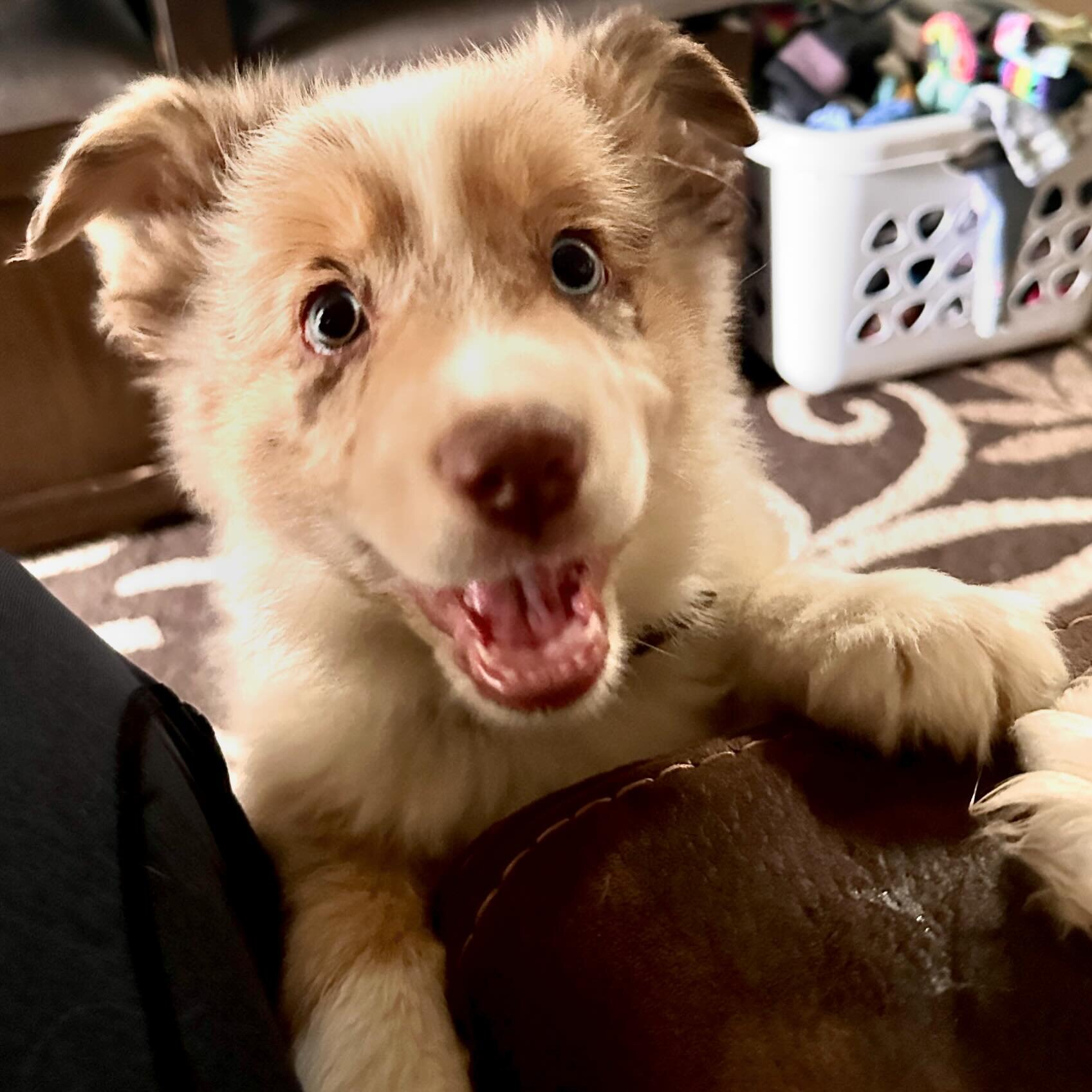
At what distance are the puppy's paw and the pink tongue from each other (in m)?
0.21

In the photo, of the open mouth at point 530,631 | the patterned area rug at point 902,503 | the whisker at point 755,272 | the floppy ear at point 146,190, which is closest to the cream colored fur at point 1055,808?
the open mouth at point 530,631

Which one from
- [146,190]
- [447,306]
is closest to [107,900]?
[447,306]

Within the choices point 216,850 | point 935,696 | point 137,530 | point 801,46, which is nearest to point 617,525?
point 935,696

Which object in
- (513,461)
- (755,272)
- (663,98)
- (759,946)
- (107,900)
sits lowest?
(755,272)

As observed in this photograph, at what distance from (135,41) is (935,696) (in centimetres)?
166

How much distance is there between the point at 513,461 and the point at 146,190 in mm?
553

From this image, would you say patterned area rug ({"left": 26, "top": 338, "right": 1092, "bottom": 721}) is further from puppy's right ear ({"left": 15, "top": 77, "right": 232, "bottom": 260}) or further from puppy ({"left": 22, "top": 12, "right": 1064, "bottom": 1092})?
puppy's right ear ({"left": 15, "top": 77, "right": 232, "bottom": 260})

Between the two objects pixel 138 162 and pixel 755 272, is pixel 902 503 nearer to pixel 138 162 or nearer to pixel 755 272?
pixel 755 272

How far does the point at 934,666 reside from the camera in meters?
0.81

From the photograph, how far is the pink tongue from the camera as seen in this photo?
85cm

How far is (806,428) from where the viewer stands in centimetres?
223

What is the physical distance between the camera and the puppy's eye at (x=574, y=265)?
2.99ft

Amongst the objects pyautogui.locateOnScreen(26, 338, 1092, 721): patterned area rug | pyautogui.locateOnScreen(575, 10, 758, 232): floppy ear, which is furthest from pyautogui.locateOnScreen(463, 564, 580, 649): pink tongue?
pyautogui.locateOnScreen(26, 338, 1092, 721): patterned area rug

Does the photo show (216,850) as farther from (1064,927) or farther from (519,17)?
(519,17)
